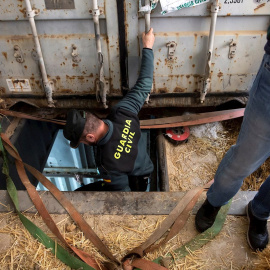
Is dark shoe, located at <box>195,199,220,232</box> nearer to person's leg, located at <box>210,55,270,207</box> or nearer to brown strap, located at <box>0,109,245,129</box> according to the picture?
person's leg, located at <box>210,55,270,207</box>

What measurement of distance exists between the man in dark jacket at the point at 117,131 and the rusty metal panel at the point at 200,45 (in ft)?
0.83

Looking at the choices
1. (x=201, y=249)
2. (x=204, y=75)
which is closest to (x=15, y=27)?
(x=204, y=75)

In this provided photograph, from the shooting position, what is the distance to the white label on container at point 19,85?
391 centimetres

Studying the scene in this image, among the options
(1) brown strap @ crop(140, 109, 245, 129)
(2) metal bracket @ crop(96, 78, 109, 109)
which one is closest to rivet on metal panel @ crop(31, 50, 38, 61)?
(2) metal bracket @ crop(96, 78, 109, 109)

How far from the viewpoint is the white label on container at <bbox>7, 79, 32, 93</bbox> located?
391 cm

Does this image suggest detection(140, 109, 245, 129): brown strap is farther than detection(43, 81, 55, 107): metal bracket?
Yes

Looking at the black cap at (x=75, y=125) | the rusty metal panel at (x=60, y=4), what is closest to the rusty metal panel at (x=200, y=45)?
the rusty metal panel at (x=60, y=4)

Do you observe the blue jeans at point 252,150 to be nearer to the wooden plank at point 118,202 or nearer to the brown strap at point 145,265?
the wooden plank at point 118,202

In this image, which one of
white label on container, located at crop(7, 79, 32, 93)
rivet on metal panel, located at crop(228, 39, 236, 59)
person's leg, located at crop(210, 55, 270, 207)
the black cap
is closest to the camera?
person's leg, located at crop(210, 55, 270, 207)

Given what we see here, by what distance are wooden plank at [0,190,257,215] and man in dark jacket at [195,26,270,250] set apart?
266mm

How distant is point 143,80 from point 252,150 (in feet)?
5.70

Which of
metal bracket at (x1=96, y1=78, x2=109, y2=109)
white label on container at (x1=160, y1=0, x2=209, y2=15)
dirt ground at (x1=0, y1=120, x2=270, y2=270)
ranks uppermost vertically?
white label on container at (x1=160, y1=0, x2=209, y2=15)

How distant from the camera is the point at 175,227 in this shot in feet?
9.22

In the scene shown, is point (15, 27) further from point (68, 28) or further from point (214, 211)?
point (214, 211)
